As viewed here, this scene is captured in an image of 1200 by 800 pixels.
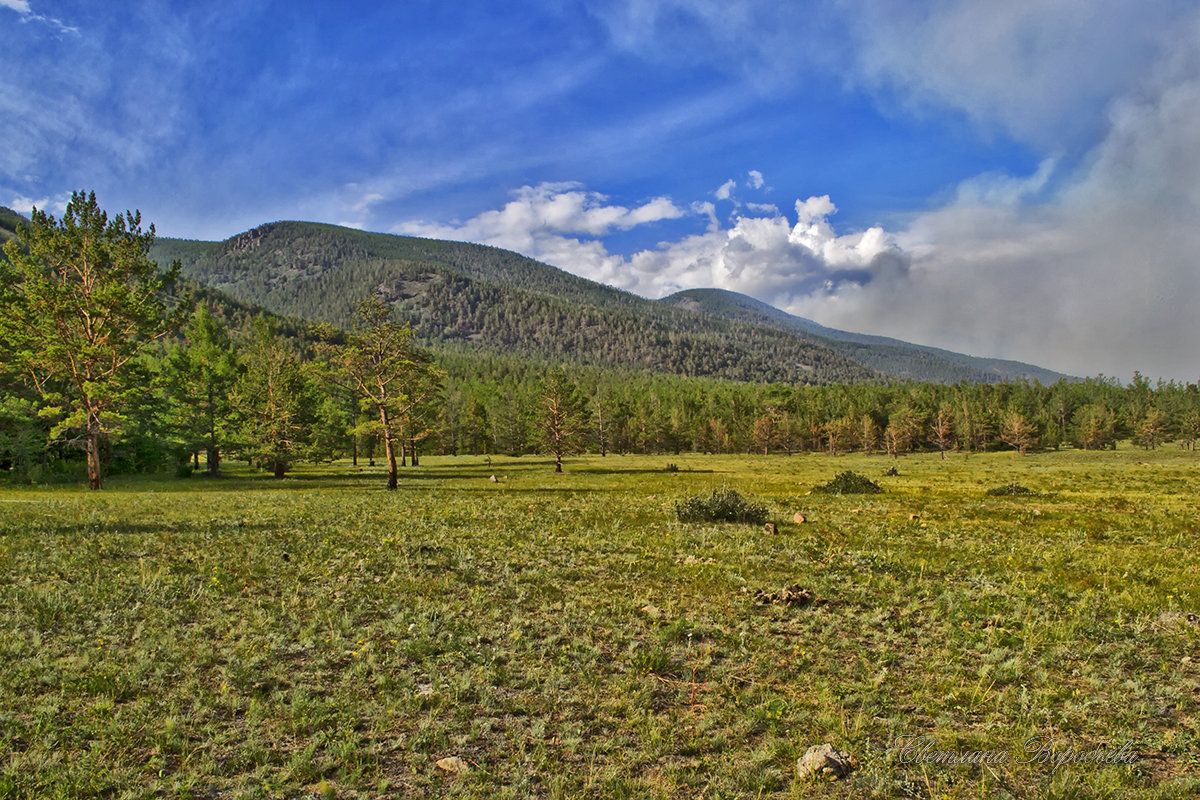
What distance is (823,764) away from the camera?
5.89 meters

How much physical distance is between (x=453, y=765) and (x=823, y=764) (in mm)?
4014

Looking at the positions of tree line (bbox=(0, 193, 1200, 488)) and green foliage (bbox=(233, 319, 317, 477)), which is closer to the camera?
tree line (bbox=(0, 193, 1200, 488))

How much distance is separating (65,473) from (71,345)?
43.8 ft

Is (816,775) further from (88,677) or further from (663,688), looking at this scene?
(88,677)

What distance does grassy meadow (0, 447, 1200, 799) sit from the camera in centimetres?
584

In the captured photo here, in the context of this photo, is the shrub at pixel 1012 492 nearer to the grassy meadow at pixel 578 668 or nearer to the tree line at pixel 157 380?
the grassy meadow at pixel 578 668

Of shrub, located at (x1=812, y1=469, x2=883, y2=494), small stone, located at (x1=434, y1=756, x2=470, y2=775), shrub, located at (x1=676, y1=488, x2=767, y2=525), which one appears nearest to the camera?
small stone, located at (x1=434, y1=756, x2=470, y2=775)

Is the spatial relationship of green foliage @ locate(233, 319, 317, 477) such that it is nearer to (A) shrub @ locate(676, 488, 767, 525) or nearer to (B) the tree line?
(B) the tree line

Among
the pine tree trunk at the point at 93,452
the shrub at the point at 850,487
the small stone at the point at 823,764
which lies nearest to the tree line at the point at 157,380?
the pine tree trunk at the point at 93,452
